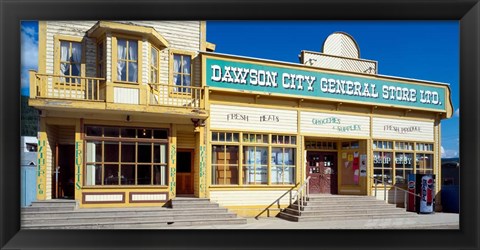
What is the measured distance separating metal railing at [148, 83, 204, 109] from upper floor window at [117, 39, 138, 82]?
2.16 ft

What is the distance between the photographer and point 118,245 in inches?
324

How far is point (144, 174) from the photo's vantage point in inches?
445

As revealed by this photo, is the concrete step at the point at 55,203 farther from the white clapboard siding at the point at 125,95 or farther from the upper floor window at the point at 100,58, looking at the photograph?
the upper floor window at the point at 100,58

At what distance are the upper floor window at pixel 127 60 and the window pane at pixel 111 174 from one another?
→ 2.42 m

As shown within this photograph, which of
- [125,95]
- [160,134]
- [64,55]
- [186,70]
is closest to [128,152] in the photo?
[160,134]

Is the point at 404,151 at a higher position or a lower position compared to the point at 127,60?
lower

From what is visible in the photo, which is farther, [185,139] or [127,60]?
[185,139]

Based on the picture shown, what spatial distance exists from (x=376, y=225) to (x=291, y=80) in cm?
507

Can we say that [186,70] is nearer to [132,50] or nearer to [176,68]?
[176,68]

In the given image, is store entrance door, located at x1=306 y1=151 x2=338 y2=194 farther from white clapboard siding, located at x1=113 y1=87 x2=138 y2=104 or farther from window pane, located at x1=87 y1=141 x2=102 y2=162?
window pane, located at x1=87 y1=141 x2=102 y2=162

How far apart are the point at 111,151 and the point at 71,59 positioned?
117 inches

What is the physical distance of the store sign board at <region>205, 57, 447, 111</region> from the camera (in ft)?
39.6
